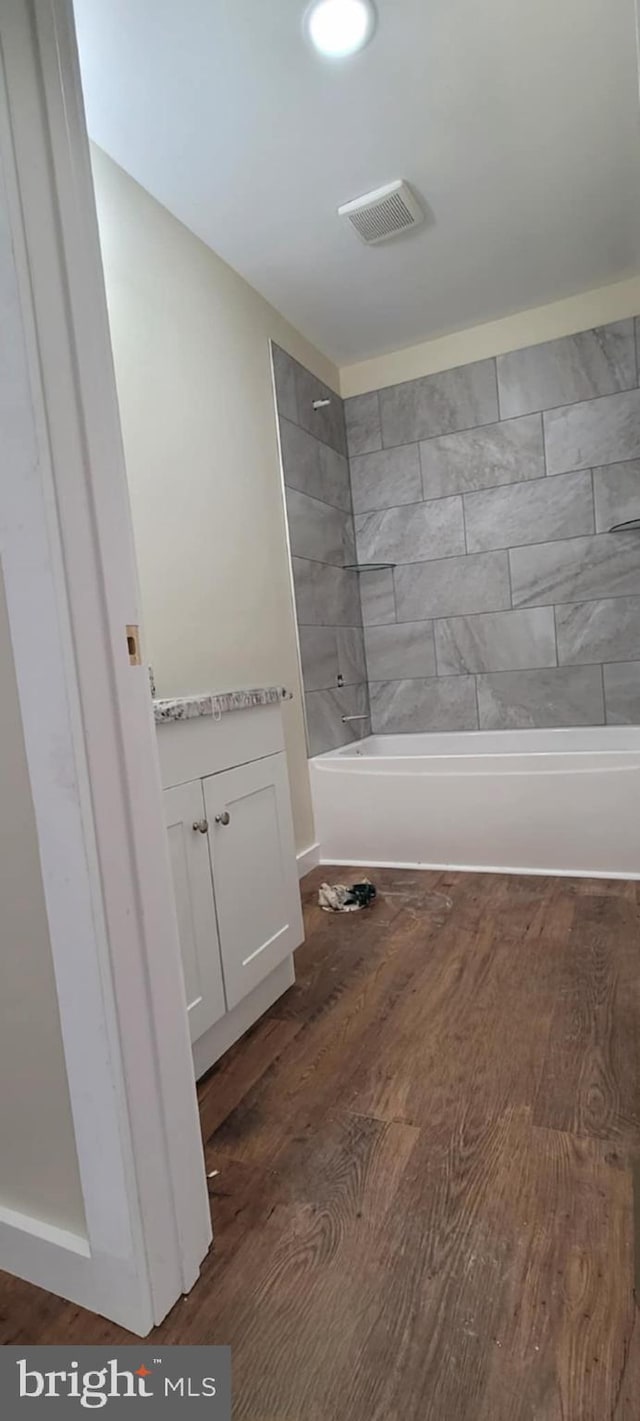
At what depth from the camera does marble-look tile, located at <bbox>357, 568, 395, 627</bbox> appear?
11.7 ft

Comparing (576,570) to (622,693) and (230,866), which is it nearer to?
(622,693)

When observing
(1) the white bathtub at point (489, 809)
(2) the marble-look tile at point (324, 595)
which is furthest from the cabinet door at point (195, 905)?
(2) the marble-look tile at point (324, 595)

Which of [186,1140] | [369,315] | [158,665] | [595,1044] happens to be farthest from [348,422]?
[186,1140]

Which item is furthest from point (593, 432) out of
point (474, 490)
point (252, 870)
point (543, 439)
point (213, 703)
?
point (252, 870)

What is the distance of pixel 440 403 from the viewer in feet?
11.0

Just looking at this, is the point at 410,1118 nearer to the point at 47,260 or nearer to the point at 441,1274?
the point at 441,1274

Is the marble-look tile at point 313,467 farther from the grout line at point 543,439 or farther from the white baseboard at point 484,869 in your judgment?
the white baseboard at point 484,869

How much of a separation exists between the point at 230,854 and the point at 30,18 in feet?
4.45

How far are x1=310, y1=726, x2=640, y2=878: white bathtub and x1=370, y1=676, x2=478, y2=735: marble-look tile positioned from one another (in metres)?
0.63

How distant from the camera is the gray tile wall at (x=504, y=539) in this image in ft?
10.1

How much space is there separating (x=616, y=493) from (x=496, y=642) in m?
0.89

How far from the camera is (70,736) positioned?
756mm

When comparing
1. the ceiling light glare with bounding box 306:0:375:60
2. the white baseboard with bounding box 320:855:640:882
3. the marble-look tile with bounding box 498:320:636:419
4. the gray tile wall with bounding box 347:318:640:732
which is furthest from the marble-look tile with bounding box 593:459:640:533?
the ceiling light glare with bounding box 306:0:375:60

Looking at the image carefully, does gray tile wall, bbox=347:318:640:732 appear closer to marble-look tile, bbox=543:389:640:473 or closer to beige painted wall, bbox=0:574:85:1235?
marble-look tile, bbox=543:389:640:473
